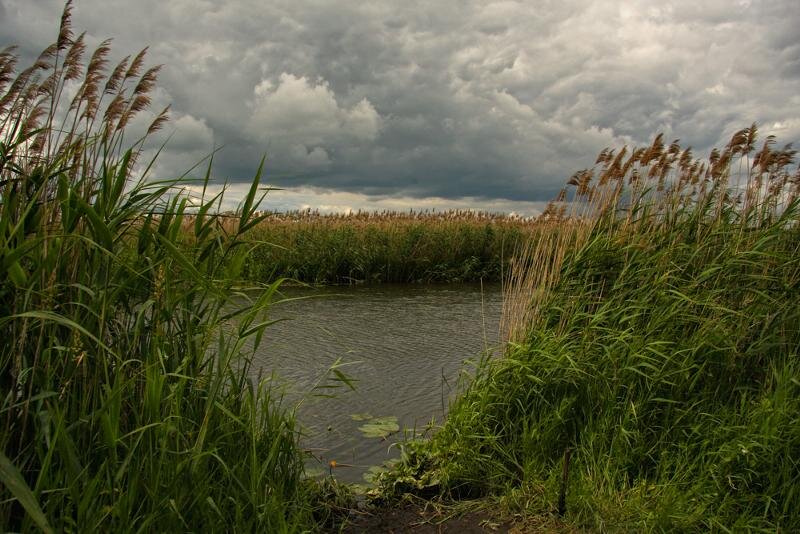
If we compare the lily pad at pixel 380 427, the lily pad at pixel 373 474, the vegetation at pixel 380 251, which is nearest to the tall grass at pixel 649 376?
the lily pad at pixel 373 474

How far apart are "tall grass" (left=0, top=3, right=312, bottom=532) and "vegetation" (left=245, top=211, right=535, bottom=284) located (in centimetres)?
987

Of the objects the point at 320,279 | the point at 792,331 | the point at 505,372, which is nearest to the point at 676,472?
the point at 505,372

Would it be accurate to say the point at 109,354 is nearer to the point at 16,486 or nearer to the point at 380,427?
the point at 16,486

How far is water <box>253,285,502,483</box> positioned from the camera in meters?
4.73

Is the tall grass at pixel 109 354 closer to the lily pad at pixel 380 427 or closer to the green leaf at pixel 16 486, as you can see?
the green leaf at pixel 16 486

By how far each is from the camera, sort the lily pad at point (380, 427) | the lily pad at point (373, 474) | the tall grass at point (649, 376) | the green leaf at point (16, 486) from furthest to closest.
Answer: the lily pad at point (380, 427) < the lily pad at point (373, 474) < the tall grass at point (649, 376) < the green leaf at point (16, 486)

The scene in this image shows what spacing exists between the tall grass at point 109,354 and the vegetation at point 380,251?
987 centimetres

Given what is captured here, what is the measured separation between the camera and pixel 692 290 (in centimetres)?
432

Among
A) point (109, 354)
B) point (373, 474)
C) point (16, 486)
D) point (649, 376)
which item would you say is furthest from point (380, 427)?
point (16, 486)

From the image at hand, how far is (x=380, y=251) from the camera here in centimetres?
1462

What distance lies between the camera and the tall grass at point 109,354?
2254 mm

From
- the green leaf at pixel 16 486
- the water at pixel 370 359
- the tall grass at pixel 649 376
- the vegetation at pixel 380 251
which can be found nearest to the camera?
the green leaf at pixel 16 486

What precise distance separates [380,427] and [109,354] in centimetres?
273

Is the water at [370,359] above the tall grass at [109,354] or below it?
below
